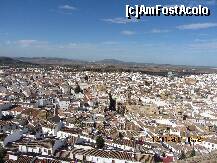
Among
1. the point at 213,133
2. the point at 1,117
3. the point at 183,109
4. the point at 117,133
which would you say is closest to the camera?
the point at 117,133

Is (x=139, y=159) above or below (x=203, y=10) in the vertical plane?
below

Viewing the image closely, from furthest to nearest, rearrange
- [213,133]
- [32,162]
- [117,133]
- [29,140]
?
[213,133]
[117,133]
[29,140]
[32,162]

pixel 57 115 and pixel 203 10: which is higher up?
pixel 203 10

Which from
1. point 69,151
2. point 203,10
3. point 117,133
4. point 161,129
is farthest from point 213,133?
point 203,10

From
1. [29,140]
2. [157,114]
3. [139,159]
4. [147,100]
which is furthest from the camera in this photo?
[147,100]

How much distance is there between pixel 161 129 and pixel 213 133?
6135 mm

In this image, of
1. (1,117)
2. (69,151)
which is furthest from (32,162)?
(1,117)

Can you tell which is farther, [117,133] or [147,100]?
[147,100]

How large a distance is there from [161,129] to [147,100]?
29.9 m

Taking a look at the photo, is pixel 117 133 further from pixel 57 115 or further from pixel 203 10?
pixel 203 10

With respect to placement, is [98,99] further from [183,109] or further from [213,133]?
[213,133]

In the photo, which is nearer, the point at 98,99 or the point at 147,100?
the point at 98,99

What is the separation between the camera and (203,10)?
57.4ft

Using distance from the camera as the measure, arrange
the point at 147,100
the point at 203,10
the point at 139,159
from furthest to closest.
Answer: the point at 147,100
the point at 139,159
the point at 203,10
